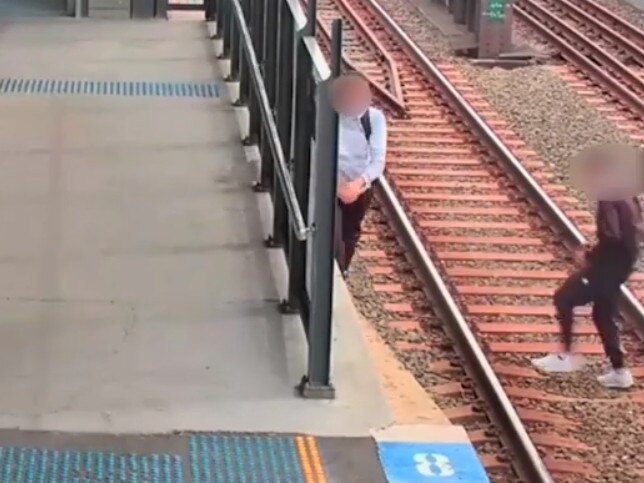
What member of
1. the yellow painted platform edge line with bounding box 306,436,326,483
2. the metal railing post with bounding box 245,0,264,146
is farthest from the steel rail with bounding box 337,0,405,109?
the yellow painted platform edge line with bounding box 306,436,326,483

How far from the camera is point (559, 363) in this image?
7039 mm

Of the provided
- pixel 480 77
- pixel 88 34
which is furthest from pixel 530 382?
pixel 480 77

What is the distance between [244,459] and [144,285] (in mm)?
1736

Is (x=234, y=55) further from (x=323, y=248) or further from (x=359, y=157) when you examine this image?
(x=323, y=248)

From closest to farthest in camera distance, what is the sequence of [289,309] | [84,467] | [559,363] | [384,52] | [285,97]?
[84,467], [289,309], [285,97], [559,363], [384,52]

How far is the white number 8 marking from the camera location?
450 cm

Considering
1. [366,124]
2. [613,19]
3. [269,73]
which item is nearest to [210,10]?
[269,73]

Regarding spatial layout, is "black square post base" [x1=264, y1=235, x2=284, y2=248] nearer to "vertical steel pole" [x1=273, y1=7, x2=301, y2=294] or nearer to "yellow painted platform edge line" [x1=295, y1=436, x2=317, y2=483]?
"vertical steel pole" [x1=273, y1=7, x2=301, y2=294]

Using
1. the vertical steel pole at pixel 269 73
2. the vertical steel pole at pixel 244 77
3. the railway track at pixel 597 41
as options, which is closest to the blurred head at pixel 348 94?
the vertical steel pole at pixel 269 73

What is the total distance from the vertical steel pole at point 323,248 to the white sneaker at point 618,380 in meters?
2.19

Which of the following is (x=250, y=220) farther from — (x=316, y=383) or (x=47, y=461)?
(x=47, y=461)

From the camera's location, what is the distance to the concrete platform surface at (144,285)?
16.2 feet

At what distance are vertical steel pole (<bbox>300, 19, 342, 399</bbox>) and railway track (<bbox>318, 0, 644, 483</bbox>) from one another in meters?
1.23

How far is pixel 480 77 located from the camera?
1407 cm
